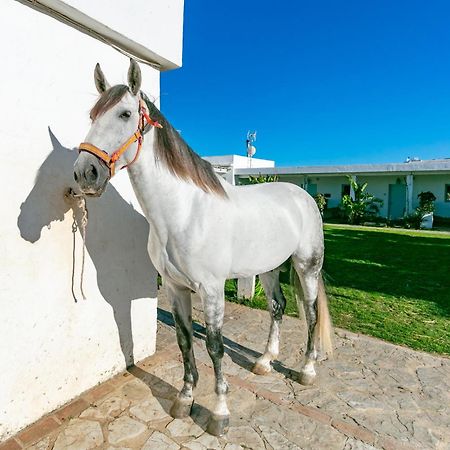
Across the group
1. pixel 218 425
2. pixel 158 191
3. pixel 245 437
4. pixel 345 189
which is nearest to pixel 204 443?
pixel 218 425

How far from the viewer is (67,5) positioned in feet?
6.53

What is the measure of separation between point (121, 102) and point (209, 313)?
4.38 feet

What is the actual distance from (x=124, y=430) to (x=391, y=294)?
455cm

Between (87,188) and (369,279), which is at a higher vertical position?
(87,188)

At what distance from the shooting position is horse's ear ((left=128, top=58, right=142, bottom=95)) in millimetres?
1609

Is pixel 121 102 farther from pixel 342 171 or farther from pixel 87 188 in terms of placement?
pixel 342 171

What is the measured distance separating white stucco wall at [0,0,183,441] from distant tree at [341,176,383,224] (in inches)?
690

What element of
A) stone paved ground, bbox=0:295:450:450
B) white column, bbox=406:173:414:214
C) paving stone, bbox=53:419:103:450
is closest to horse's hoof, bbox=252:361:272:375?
stone paved ground, bbox=0:295:450:450

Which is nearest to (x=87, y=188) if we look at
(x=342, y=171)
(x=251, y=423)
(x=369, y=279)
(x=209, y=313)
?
(x=209, y=313)

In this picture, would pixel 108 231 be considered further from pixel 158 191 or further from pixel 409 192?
pixel 409 192

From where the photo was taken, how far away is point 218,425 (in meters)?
2.06

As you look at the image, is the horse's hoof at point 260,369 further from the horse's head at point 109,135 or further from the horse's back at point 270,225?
the horse's head at point 109,135

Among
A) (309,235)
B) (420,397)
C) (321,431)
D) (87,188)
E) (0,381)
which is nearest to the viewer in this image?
(87,188)

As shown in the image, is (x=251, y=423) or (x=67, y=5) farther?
(x=251, y=423)
